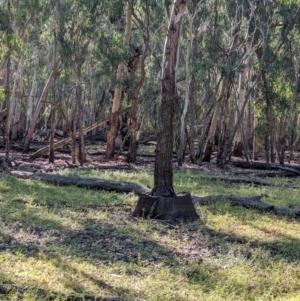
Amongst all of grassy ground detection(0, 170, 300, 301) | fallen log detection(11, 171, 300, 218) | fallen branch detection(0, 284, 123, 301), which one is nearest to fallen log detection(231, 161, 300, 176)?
fallen log detection(11, 171, 300, 218)

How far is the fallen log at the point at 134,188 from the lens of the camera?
962 cm

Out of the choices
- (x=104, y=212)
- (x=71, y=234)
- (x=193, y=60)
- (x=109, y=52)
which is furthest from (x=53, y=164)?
(x=71, y=234)

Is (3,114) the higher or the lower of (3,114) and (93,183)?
the higher

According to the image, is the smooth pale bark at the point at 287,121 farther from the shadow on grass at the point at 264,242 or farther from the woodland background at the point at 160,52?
the shadow on grass at the point at 264,242

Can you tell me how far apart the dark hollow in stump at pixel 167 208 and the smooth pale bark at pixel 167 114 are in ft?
0.41

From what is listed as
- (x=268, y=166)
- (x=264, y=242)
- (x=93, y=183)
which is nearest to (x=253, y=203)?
(x=264, y=242)

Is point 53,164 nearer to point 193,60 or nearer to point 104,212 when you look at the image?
point 193,60

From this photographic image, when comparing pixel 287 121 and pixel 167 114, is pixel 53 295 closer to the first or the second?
pixel 167 114

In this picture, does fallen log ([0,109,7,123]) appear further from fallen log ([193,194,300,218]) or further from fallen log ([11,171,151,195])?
fallen log ([193,194,300,218])

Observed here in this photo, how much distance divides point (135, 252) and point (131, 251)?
0.08m

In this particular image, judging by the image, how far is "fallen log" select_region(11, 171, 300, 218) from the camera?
9.62m

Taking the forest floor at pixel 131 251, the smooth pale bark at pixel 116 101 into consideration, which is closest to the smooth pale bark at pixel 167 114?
the forest floor at pixel 131 251

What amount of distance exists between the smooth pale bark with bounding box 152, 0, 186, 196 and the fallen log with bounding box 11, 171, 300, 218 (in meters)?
0.65

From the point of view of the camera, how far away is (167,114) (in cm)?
872
